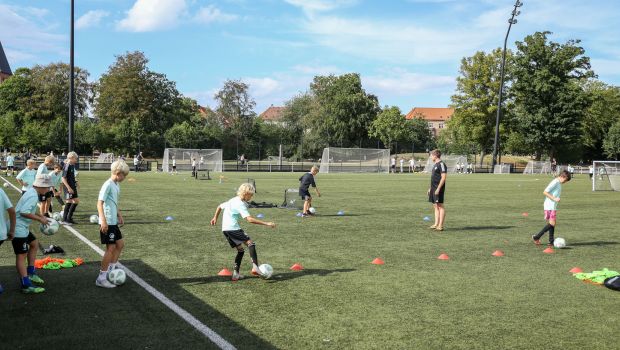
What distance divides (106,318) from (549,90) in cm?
6856

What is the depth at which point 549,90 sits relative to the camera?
64.9m

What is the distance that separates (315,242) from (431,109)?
165560 millimetres

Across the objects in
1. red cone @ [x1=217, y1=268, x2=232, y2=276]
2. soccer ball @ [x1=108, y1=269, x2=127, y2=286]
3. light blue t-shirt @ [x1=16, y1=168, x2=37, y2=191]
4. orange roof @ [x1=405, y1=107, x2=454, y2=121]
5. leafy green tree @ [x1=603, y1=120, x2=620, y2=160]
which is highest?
orange roof @ [x1=405, y1=107, x2=454, y2=121]

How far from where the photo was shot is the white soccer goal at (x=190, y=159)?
160ft

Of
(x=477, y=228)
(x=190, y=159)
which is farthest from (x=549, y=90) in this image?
(x=477, y=228)

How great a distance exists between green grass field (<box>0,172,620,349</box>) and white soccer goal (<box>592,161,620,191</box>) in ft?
69.7

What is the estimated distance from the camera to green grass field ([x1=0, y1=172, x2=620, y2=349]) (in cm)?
542

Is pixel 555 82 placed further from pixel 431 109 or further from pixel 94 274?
pixel 431 109

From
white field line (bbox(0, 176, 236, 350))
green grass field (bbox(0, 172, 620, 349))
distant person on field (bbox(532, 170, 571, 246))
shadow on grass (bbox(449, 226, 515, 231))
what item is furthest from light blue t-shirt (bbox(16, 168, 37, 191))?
distant person on field (bbox(532, 170, 571, 246))

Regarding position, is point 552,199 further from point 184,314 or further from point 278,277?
point 184,314

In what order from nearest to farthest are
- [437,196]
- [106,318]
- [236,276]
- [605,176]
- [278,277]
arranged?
1. [106,318]
2. [236,276]
3. [278,277]
4. [437,196]
5. [605,176]

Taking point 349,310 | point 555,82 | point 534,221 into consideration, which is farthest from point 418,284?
point 555,82

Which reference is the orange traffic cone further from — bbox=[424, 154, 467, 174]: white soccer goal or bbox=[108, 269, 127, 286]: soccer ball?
bbox=[424, 154, 467, 174]: white soccer goal

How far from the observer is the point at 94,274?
802 centimetres
